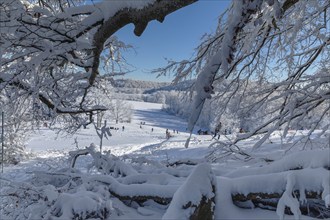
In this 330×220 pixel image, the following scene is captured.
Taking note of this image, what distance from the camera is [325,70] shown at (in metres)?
4.57

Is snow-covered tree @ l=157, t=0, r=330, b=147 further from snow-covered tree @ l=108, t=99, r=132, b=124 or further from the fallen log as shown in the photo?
snow-covered tree @ l=108, t=99, r=132, b=124

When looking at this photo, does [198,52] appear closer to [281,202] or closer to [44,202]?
[44,202]

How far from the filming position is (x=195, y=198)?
2.05 meters

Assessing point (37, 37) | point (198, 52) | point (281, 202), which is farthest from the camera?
point (198, 52)

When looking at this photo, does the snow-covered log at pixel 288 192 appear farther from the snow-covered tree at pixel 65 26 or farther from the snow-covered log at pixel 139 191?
the snow-covered tree at pixel 65 26

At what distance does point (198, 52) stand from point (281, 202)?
10.2ft

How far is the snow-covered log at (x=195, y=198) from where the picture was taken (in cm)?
199

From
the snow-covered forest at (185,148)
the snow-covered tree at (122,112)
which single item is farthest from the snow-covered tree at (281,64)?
the snow-covered tree at (122,112)

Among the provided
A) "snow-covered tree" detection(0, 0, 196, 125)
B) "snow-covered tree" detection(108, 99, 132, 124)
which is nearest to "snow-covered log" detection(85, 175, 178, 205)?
A: "snow-covered tree" detection(0, 0, 196, 125)

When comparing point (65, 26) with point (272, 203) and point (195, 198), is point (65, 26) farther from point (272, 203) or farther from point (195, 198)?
point (272, 203)

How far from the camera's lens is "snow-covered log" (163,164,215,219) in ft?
6.53

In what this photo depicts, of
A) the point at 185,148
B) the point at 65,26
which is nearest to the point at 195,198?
the point at 185,148

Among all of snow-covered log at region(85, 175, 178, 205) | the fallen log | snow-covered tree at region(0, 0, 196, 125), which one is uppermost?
snow-covered tree at region(0, 0, 196, 125)

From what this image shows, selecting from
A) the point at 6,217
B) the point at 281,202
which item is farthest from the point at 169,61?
the point at 281,202
